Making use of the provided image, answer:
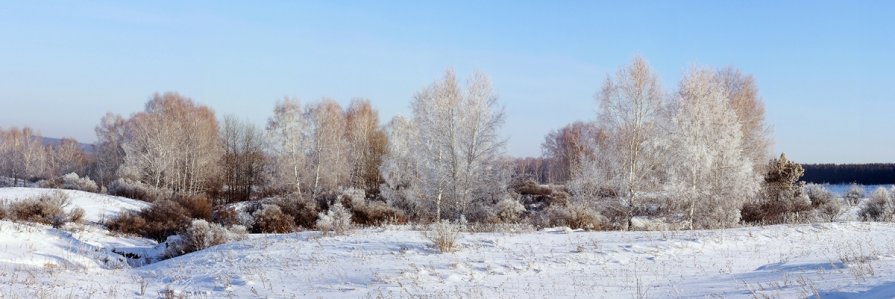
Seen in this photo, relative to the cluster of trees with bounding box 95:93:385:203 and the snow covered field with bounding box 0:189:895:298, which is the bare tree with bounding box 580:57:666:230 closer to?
the snow covered field with bounding box 0:189:895:298

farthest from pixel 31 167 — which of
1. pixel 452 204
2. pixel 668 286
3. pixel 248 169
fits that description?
pixel 668 286

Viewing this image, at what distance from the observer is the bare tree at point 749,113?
31.5m

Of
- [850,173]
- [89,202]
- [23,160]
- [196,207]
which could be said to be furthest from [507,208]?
[850,173]

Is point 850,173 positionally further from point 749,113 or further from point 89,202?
point 89,202

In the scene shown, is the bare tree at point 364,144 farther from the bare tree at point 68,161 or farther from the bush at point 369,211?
the bare tree at point 68,161

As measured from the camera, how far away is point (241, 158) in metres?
56.4

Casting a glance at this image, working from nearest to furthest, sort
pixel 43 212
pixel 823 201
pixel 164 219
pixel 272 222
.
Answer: pixel 43 212 → pixel 164 219 → pixel 272 222 → pixel 823 201

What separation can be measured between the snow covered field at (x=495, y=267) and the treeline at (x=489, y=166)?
5746 millimetres

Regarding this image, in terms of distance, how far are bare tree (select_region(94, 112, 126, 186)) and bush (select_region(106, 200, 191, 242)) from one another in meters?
32.9

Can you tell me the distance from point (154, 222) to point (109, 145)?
1684 inches

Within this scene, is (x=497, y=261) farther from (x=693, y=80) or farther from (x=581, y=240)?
(x=693, y=80)

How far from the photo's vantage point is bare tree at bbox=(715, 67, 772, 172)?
103 feet

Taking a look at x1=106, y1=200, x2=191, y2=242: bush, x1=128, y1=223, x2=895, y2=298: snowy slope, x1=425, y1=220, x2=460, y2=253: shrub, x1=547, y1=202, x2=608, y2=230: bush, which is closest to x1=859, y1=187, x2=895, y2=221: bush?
x1=547, y1=202, x2=608, y2=230: bush

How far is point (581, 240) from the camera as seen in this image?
1330cm
